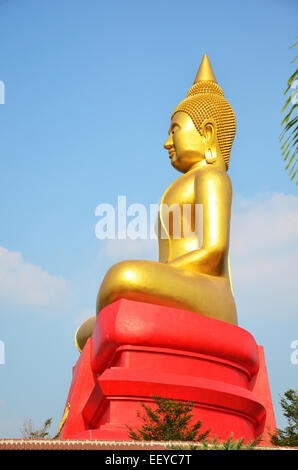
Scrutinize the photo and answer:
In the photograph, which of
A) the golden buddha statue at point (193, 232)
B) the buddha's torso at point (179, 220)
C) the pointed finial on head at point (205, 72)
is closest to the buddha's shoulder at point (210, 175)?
the golden buddha statue at point (193, 232)

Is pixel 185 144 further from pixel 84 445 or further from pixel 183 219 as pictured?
pixel 84 445

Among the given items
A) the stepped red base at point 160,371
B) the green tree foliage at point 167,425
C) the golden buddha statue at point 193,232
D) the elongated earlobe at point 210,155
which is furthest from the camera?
the elongated earlobe at point 210,155

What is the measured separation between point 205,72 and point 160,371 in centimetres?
739

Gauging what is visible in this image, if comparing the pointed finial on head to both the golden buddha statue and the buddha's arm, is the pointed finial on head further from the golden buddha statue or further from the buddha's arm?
the buddha's arm

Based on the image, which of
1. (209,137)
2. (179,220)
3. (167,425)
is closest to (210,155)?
(209,137)

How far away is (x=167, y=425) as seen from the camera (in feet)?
21.2

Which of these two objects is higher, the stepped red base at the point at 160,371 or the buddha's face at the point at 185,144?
the buddha's face at the point at 185,144

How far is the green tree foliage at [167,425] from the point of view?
20.9ft

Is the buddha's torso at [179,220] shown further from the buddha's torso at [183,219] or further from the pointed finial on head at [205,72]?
the pointed finial on head at [205,72]

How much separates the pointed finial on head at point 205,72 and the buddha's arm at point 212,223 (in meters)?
3.34

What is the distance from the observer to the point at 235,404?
26.5 ft

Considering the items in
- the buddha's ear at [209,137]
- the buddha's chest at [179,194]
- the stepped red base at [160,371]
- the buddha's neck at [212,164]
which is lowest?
the stepped red base at [160,371]

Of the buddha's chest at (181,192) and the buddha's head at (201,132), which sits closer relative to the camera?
the buddha's chest at (181,192)
